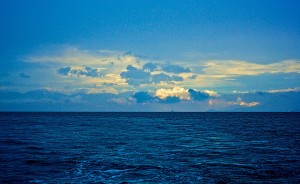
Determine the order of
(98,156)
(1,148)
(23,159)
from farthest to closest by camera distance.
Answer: (1,148), (98,156), (23,159)

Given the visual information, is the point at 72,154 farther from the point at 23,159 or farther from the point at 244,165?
the point at 244,165

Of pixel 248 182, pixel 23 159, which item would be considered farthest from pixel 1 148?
pixel 248 182

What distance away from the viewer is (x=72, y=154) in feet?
108

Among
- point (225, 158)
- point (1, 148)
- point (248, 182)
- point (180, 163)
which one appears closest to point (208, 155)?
point (225, 158)

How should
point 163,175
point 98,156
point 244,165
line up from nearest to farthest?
point 163,175 → point 244,165 → point 98,156

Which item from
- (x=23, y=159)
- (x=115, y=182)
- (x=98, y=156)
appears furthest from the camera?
(x=98, y=156)

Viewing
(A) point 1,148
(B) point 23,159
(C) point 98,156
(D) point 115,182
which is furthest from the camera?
(A) point 1,148

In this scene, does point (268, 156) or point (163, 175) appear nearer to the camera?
point (163, 175)

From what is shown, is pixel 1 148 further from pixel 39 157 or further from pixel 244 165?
pixel 244 165

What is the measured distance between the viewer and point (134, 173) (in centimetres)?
2333

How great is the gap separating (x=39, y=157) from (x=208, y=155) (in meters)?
18.4

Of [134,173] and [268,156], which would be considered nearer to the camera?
[134,173]

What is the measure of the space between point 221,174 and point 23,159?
19.6 m

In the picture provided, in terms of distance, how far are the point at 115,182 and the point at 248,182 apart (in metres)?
9.54
